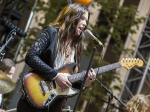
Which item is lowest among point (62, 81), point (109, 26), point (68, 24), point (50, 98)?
point (109, 26)

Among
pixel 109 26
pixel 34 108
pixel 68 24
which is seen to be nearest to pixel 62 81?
pixel 34 108

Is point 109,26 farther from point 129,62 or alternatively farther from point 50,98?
point 50,98

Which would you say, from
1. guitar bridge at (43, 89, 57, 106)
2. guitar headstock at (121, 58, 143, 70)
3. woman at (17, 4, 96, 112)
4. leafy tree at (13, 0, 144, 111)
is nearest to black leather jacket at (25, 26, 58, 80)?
woman at (17, 4, 96, 112)

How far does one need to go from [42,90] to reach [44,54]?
25 cm

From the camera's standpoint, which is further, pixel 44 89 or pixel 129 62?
pixel 129 62

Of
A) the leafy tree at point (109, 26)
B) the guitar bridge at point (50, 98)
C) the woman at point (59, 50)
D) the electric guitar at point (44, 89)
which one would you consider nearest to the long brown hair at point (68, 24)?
the woman at point (59, 50)

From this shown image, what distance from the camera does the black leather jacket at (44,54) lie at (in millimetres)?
2154

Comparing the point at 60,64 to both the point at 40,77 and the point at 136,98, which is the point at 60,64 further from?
the point at 136,98

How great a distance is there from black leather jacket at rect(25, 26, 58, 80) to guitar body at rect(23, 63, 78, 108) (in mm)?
65

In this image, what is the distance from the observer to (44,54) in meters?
2.21

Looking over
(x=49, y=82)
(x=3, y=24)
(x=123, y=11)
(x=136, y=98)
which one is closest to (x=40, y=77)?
(x=49, y=82)

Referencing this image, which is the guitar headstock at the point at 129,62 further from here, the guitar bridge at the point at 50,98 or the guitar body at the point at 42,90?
the guitar bridge at the point at 50,98

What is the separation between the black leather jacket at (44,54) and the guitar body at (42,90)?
0.07 metres

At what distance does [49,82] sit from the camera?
7.48 ft
